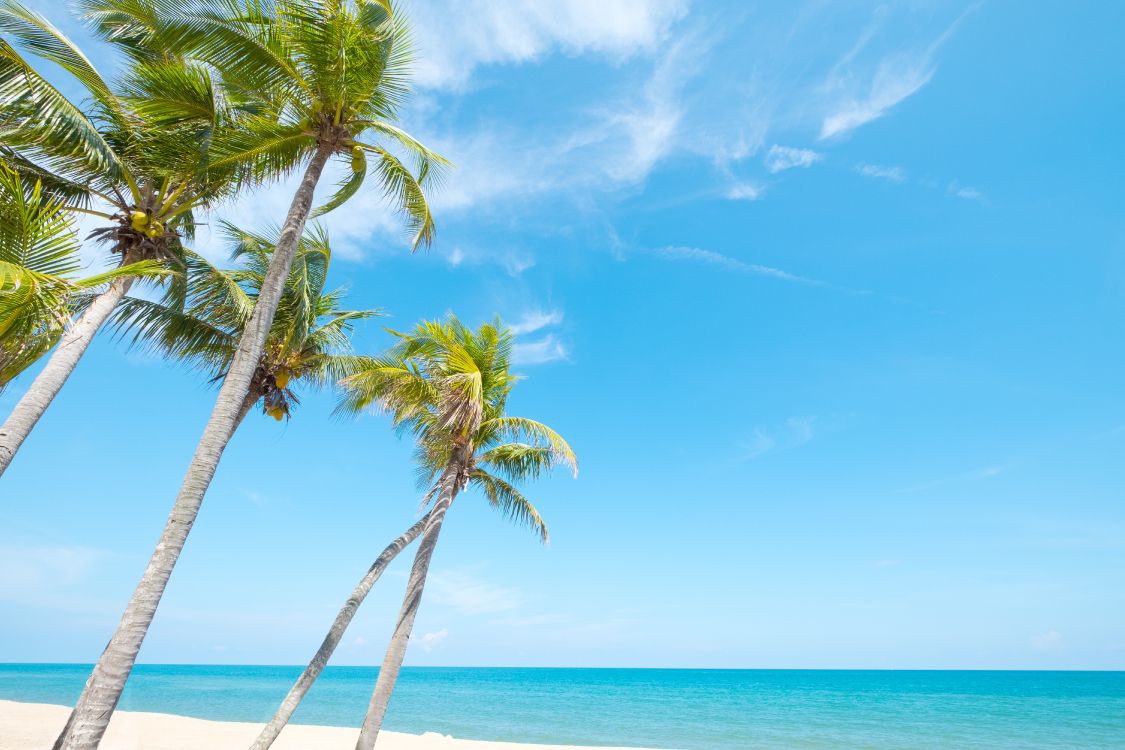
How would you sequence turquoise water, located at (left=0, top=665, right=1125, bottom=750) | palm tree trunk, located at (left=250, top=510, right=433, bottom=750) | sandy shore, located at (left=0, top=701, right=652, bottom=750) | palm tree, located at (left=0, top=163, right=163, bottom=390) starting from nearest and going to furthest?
palm tree, located at (left=0, top=163, right=163, bottom=390) < palm tree trunk, located at (left=250, top=510, right=433, bottom=750) < sandy shore, located at (left=0, top=701, right=652, bottom=750) < turquoise water, located at (left=0, top=665, right=1125, bottom=750)

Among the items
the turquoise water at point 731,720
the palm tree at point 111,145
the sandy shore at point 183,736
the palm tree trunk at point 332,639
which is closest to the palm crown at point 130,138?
the palm tree at point 111,145

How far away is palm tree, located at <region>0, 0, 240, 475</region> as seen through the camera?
6.50 m

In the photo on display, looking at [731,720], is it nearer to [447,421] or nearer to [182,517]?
[447,421]

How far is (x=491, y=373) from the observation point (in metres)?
12.1

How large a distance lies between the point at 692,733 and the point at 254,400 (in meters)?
22.3

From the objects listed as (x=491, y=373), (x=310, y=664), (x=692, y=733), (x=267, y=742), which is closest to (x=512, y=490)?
(x=491, y=373)

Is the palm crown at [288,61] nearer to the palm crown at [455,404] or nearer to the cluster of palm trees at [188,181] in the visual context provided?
the cluster of palm trees at [188,181]

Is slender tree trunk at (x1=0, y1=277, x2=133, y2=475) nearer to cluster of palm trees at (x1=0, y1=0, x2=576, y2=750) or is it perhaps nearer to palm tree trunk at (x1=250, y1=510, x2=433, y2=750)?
cluster of palm trees at (x1=0, y1=0, x2=576, y2=750)

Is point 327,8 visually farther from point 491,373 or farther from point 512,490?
point 512,490

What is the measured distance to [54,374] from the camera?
21.3ft

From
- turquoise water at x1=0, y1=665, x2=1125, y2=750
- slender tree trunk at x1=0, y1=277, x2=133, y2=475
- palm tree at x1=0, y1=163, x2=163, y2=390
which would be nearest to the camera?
palm tree at x1=0, y1=163, x2=163, y2=390

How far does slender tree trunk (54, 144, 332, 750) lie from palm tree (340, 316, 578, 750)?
147 inches

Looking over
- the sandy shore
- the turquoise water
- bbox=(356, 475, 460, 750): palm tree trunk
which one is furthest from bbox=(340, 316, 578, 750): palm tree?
the turquoise water

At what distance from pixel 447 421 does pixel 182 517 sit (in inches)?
182
